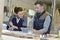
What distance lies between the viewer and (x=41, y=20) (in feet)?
6.17

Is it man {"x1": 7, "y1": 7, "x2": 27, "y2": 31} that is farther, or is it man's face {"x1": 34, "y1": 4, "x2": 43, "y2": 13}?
man {"x1": 7, "y1": 7, "x2": 27, "y2": 31}

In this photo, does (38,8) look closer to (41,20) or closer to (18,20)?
(41,20)

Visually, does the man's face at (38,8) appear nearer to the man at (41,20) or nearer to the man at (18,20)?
the man at (41,20)

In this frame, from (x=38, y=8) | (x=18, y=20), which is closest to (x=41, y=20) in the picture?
(x=38, y=8)

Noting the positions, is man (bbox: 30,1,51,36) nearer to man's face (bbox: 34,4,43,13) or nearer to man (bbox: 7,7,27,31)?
man's face (bbox: 34,4,43,13)

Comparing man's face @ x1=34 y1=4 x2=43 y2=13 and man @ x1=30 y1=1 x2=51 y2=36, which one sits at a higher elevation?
man's face @ x1=34 y1=4 x2=43 y2=13

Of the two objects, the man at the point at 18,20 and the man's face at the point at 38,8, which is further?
the man at the point at 18,20

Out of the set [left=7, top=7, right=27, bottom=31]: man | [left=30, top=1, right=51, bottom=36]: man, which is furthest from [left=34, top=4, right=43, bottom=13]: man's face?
[left=7, top=7, right=27, bottom=31]: man

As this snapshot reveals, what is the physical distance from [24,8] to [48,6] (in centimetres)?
38

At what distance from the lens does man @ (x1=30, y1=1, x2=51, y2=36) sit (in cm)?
182

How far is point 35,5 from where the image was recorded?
2008 mm

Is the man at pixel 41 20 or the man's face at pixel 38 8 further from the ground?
the man's face at pixel 38 8

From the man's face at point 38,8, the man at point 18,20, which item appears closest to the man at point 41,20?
the man's face at point 38,8

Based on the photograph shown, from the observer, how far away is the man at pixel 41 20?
1820 millimetres
